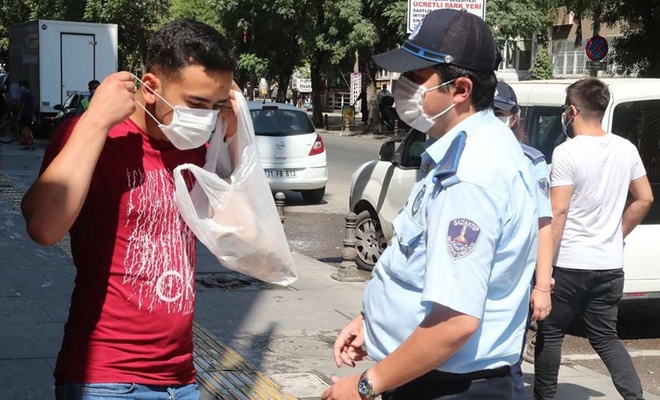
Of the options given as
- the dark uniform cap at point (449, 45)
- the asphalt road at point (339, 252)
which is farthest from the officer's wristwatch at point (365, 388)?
the asphalt road at point (339, 252)

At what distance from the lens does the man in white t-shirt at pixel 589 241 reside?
5078 mm

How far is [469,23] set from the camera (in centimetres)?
259

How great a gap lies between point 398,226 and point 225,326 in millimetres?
4912

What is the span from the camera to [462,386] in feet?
8.41

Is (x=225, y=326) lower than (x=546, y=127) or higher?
lower

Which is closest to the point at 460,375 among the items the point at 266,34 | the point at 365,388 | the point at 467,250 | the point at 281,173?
the point at 365,388

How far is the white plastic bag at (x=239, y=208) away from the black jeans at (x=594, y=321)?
232 centimetres

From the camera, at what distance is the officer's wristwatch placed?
8.18 feet

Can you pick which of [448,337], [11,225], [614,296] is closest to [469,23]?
[448,337]

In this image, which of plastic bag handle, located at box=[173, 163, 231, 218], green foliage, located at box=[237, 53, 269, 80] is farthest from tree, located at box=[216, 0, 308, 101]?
plastic bag handle, located at box=[173, 163, 231, 218]

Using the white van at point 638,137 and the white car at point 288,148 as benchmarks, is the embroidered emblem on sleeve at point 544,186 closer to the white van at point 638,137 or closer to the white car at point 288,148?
the white van at point 638,137

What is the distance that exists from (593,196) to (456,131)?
111 inches

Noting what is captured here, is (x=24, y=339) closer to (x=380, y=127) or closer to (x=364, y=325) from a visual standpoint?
(x=364, y=325)

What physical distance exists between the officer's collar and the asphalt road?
446 cm
